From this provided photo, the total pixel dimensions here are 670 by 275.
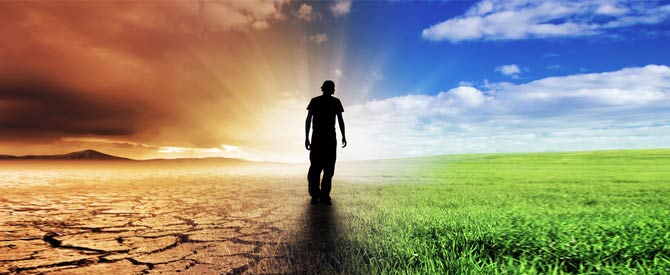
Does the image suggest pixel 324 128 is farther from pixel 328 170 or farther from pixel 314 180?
pixel 314 180

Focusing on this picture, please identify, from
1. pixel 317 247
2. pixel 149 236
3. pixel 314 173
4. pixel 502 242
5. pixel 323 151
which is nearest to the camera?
pixel 502 242

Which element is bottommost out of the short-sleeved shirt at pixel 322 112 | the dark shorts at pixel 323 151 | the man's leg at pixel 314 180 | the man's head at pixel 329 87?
the man's leg at pixel 314 180

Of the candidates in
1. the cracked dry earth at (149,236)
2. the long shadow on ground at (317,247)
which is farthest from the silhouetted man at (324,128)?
the long shadow on ground at (317,247)

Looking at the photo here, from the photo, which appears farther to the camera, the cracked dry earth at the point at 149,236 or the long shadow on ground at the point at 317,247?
the cracked dry earth at the point at 149,236

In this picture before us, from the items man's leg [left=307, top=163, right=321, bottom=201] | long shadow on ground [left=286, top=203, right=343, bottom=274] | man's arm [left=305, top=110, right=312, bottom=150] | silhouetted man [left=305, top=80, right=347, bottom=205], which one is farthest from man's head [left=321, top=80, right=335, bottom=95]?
long shadow on ground [left=286, top=203, right=343, bottom=274]

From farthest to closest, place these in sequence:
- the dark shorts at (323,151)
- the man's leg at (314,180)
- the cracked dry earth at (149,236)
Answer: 1. the man's leg at (314,180)
2. the dark shorts at (323,151)
3. the cracked dry earth at (149,236)

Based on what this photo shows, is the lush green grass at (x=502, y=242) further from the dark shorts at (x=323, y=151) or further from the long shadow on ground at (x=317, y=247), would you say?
the dark shorts at (x=323, y=151)

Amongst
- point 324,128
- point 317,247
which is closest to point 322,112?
point 324,128

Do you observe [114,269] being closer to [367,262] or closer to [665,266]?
[367,262]

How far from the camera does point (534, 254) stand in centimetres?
313

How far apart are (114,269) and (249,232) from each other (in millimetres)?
1590

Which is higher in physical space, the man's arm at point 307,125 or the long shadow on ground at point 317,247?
the man's arm at point 307,125

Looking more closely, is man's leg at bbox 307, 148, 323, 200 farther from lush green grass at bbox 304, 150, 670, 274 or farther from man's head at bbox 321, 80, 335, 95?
lush green grass at bbox 304, 150, 670, 274

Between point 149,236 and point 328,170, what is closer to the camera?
point 149,236
